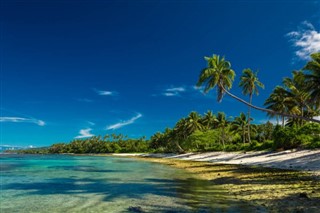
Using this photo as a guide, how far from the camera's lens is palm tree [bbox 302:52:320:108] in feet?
128

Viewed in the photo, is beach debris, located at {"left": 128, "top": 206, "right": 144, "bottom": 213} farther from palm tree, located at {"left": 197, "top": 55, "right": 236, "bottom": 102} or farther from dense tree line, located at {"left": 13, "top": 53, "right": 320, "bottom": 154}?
palm tree, located at {"left": 197, "top": 55, "right": 236, "bottom": 102}

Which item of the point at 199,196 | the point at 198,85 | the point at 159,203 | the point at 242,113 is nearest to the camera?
the point at 159,203

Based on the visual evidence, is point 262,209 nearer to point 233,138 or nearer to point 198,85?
point 198,85

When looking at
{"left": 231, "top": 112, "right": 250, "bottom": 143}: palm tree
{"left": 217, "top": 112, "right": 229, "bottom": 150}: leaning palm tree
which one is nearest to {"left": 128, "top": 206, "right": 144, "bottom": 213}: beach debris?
{"left": 231, "top": 112, "right": 250, "bottom": 143}: palm tree

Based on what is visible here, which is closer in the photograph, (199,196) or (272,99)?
(199,196)

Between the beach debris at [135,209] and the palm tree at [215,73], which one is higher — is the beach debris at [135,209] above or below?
below

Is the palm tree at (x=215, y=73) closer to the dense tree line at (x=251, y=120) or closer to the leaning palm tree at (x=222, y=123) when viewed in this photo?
the dense tree line at (x=251, y=120)

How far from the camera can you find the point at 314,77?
132 feet

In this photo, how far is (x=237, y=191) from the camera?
690 inches

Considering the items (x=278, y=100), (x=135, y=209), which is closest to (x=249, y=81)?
(x=278, y=100)

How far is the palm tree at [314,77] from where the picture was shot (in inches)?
1537

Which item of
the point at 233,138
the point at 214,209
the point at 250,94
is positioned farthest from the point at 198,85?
the point at 233,138

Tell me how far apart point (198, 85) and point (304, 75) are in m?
16.1

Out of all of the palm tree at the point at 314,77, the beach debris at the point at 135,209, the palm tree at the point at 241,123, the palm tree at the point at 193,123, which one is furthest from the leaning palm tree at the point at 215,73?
the palm tree at the point at 193,123
